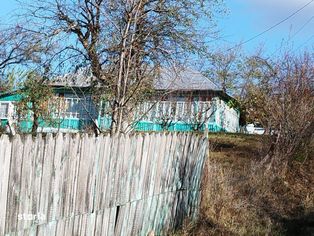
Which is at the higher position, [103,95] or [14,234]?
[103,95]

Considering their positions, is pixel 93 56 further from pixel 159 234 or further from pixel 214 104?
pixel 214 104

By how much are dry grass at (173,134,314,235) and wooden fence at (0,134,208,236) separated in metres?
0.46

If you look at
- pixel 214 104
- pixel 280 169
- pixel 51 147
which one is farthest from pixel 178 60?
pixel 214 104

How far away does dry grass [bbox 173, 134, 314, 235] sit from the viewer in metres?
8.02

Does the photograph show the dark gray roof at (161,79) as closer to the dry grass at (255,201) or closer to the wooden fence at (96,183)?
the dry grass at (255,201)

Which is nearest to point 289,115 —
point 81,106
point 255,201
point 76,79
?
point 255,201

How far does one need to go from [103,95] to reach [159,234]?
5.20 meters

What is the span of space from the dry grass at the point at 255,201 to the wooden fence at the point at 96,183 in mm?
462

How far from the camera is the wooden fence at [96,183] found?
13.7 ft

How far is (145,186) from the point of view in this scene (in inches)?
258

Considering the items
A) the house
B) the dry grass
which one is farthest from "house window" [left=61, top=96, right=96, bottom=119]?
the dry grass

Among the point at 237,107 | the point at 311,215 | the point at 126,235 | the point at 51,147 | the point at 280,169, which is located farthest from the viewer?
the point at 237,107

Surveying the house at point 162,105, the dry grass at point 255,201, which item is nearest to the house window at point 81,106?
the house at point 162,105

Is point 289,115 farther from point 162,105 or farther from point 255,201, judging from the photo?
point 162,105
